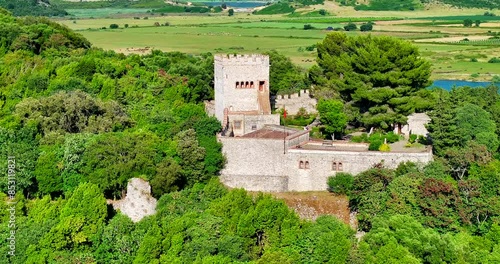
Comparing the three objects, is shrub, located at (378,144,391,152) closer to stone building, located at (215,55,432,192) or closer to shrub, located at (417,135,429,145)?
stone building, located at (215,55,432,192)

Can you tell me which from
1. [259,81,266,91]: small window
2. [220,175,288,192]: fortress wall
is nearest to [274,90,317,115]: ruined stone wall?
[259,81,266,91]: small window

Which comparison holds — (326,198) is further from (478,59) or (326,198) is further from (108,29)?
(108,29)

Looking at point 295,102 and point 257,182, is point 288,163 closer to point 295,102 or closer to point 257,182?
point 257,182

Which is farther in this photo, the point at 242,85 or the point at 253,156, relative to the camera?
the point at 242,85

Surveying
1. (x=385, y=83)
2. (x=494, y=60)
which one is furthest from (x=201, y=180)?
(x=494, y=60)

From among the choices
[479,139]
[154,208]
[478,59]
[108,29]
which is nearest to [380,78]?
[479,139]

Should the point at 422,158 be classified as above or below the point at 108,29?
above
